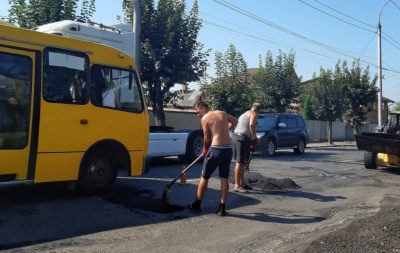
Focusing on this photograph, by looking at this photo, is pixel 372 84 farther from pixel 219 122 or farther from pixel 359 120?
pixel 219 122

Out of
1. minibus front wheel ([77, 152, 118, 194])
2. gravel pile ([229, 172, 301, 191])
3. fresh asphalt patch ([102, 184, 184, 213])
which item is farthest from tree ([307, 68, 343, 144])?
minibus front wheel ([77, 152, 118, 194])

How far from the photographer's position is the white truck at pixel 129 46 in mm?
11258

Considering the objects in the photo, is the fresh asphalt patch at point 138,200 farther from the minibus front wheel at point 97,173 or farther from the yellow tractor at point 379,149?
the yellow tractor at point 379,149

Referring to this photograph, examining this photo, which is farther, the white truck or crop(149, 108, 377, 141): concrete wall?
crop(149, 108, 377, 141): concrete wall

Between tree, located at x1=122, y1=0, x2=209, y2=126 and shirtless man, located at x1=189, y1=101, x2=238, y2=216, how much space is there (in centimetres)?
1124

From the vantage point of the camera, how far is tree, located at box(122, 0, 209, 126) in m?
18.5

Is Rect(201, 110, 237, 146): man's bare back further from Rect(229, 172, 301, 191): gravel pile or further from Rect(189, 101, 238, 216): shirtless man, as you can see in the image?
Rect(229, 172, 301, 191): gravel pile

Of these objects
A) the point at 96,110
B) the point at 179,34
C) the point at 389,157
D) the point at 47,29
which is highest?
the point at 179,34

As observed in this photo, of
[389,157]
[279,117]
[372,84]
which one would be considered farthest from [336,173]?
[372,84]

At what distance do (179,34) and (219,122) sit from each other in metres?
12.4

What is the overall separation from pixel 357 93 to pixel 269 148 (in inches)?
739

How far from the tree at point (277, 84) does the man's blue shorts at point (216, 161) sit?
74.5 feet

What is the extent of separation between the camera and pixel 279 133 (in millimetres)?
18953

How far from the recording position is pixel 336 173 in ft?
43.3
